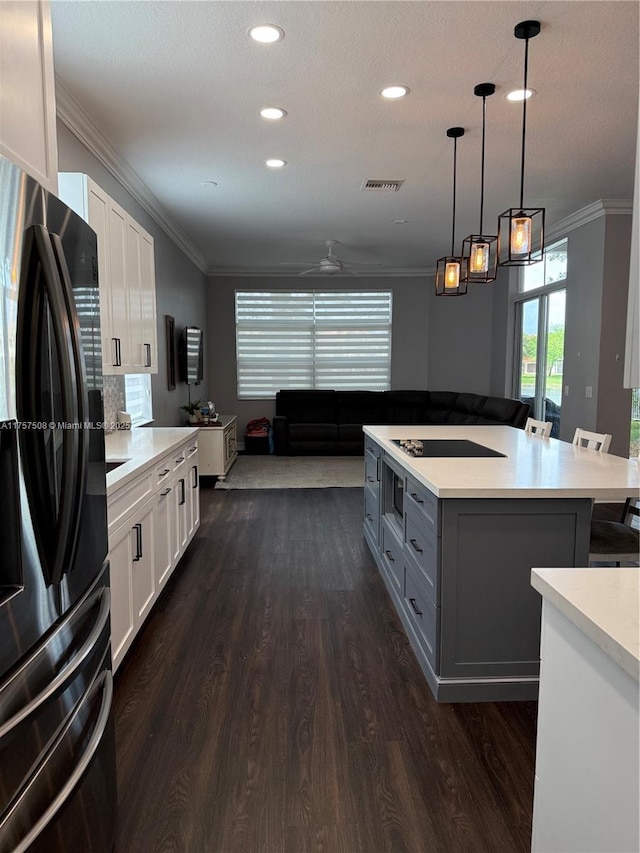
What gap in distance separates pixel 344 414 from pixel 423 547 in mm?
6346

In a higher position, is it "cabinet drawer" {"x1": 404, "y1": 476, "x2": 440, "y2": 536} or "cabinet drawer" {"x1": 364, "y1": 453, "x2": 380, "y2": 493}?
"cabinet drawer" {"x1": 404, "y1": 476, "x2": 440, "y2": 536}

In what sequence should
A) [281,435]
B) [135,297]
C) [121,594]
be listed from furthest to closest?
[281,435], [135,297], [121,594]

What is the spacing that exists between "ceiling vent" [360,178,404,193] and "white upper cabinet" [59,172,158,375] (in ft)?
6.42

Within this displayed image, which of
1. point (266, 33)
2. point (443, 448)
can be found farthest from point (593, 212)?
point (266, 33)

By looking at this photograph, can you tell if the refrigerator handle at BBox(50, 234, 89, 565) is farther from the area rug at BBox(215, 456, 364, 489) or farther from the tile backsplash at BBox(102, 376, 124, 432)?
the area rug at BBox(215, 456, 364, 489)

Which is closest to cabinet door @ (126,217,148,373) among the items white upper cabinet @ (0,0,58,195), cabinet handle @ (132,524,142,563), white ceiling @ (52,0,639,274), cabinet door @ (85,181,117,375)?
cabinet door @ (85,181,117,375)

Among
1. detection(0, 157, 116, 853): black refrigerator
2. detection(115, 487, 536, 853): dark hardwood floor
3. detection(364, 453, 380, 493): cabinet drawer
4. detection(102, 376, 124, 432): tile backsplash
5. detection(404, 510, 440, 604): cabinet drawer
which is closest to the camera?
detection(0, 157, 116, 853): black refrigerator

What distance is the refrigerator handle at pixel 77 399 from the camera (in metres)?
1.17

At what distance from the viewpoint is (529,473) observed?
2383mm

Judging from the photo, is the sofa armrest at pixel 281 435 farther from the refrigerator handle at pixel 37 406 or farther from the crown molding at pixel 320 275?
the refrigerator handle at pixel 37 406

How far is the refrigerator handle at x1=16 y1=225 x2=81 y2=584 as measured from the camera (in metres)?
1.03

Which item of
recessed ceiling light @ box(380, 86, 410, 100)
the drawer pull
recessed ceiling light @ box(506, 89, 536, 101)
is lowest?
the drawer pull

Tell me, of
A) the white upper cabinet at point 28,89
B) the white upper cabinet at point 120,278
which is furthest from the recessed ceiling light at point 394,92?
the white upper cabinet at point 28,89

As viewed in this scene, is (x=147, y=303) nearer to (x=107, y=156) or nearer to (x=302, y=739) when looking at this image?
(x=107, y=156)
